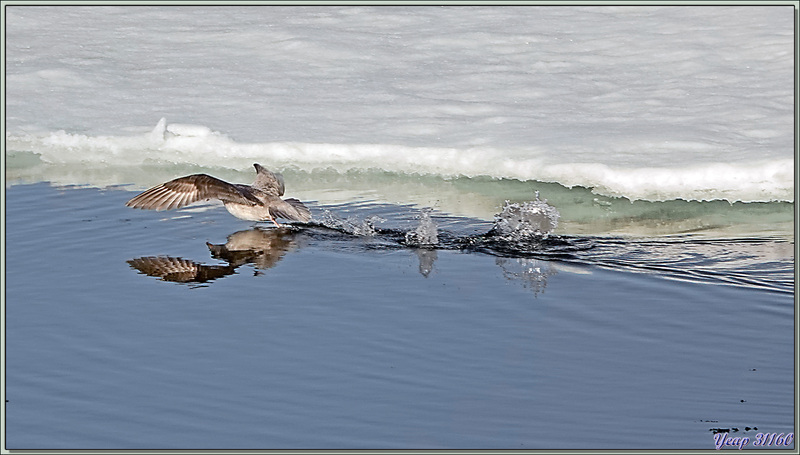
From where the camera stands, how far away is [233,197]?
29.0 feet

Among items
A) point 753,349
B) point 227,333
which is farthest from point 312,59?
point 753,349

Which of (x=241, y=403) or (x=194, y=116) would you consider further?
(x=194, y=116)

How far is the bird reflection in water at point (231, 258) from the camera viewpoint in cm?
784

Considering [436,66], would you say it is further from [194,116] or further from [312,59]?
[194,116]

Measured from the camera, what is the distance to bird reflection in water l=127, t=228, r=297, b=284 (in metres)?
7.84

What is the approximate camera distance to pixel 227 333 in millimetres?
6531

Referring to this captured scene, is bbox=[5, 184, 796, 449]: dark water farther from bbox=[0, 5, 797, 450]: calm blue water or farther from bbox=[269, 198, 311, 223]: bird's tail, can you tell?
bbox=[269, 198, 311, 223]: bird's tail

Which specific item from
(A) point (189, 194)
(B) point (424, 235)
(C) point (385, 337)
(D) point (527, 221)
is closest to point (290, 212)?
(A) point (189, 194)

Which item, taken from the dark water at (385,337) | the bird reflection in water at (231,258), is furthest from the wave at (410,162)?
the bird reflection in water at (231,258)

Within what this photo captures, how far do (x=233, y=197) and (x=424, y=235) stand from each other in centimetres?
166

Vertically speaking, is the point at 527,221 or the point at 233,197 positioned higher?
Result: the point at 233,197

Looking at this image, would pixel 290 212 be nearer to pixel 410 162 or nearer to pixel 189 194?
pixel 189 194

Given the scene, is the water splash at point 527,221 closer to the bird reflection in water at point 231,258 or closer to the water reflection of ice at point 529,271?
the water reflection of ice at point 529,271

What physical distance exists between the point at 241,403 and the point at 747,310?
3.39 meters
